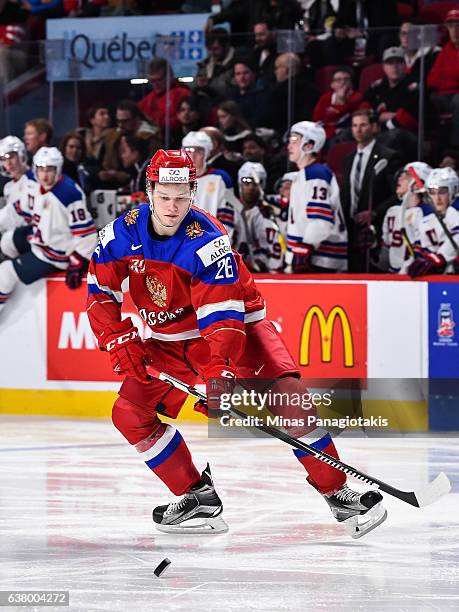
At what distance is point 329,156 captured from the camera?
747 centimetres

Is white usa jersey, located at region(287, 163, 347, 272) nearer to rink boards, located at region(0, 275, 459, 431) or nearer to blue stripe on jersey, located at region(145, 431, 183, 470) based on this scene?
rink boards, located at region(0, 275, 459, 431)

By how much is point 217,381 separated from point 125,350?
374 millimetres

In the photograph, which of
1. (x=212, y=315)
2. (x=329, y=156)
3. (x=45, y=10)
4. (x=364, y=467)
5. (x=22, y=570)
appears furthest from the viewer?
(x=45, y=10)

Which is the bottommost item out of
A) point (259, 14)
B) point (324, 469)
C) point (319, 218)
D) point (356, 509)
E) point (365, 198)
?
point (356, 509)

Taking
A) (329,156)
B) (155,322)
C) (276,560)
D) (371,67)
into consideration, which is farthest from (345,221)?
(276,560)

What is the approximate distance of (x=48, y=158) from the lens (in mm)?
7508

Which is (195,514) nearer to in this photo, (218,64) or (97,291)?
(97,291)

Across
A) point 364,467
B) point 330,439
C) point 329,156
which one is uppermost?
point 329,156

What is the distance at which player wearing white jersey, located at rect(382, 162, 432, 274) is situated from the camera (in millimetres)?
7172

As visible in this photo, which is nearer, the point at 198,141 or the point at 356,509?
the point at 356,509

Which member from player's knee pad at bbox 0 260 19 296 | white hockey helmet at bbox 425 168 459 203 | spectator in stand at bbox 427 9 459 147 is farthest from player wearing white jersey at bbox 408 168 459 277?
player's knee pad at bbox 0 260 19 296

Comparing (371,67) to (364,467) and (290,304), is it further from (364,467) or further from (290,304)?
(364,467)

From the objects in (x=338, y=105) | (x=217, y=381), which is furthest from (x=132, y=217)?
(x=338, y=105)

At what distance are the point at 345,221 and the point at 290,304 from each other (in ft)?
1.82
